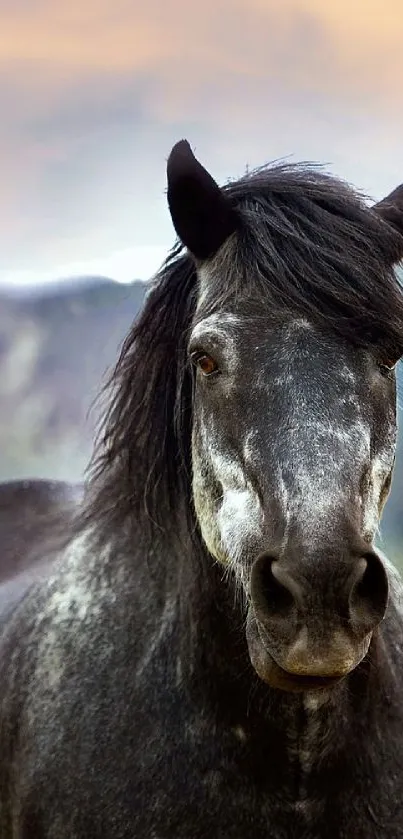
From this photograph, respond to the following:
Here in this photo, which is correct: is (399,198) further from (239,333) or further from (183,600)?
(183,600)

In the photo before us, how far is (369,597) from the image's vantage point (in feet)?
7.16

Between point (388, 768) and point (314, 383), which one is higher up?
point (314, 383)

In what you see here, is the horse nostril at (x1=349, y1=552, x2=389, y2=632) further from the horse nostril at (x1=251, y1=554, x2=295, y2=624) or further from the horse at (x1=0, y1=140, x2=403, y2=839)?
the horse nostril at (x1=251, y1=554, x2=295, y2=624)

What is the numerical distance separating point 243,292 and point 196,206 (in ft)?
1.25

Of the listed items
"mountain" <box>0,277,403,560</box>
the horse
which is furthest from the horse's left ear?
"mountain" <box>0,277,403,560</box>

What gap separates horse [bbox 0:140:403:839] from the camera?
2.20 m

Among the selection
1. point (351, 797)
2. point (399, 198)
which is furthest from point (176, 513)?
point (399, 198)

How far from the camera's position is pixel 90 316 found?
7590 millimetres

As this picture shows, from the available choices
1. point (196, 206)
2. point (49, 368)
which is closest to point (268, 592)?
point (196, 206)

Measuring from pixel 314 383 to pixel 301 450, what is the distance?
212mm

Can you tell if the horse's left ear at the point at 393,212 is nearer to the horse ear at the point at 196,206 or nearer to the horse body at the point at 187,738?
the horse ear at the point at 196,206

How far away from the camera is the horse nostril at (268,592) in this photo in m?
2.16

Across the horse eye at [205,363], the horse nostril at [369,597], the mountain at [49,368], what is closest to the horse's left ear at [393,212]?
the horse eye at [205,363]

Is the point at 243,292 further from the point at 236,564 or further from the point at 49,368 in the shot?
the point at 49,368
